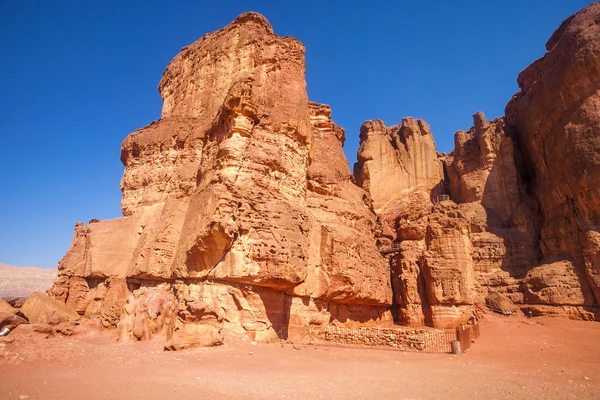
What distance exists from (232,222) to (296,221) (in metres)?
3.16

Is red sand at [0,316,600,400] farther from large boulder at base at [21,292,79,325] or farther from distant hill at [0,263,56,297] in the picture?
distant hill at [0,263,56,297]

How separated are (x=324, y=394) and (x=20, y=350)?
7.37 metres

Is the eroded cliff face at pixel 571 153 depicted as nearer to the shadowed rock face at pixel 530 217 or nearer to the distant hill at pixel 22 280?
the shadowed rock face at pixel 530 217

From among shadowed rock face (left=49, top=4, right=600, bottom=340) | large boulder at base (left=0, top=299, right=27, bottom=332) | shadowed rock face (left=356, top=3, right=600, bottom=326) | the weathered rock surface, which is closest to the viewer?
large boulder at base (left=0, top=299, right=27, bottom=332)

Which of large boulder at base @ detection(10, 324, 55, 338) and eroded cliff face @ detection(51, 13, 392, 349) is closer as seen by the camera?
large boulder at base @ detection(10, 324, 55, 338)

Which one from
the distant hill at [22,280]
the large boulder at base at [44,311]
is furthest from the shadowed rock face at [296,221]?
the distant hill at [22,280]

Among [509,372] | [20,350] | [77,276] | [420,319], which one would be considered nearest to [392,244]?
[420,319]

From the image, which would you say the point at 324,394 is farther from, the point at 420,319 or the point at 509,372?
the point at 420,319

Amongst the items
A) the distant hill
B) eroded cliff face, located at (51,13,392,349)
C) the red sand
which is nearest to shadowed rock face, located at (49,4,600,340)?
eroded cliff face, located at (51,13,392,349)

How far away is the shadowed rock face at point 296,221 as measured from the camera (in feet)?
48.9

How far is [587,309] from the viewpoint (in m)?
21.5

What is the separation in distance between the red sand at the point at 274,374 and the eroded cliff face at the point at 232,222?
206cm

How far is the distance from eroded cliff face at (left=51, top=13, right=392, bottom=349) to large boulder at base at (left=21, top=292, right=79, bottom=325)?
1403 mm

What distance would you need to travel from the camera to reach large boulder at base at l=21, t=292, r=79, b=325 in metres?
16.2
